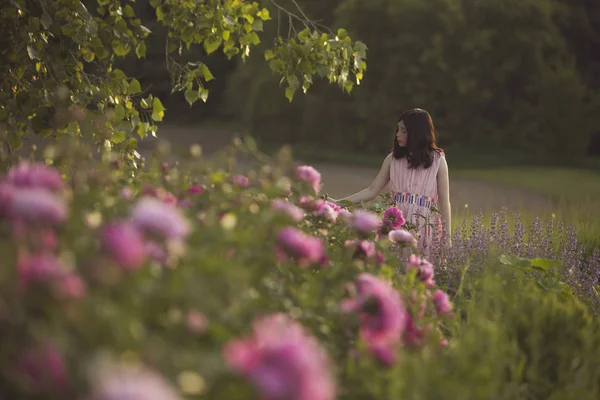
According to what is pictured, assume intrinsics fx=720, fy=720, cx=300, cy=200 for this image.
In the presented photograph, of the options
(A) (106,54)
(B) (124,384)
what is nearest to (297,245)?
(B) (124,384)

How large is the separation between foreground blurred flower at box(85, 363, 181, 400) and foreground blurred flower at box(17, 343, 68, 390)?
7 centimetres

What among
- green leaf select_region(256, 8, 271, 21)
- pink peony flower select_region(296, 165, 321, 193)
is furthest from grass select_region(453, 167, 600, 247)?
pink peony flower select_region(296, 165, 321, 193)

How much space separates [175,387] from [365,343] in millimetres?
648

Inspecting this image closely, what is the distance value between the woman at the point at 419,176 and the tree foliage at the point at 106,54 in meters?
0.60

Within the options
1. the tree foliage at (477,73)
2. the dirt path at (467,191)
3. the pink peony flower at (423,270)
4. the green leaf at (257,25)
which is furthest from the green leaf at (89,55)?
the tree foliage at (477,73)

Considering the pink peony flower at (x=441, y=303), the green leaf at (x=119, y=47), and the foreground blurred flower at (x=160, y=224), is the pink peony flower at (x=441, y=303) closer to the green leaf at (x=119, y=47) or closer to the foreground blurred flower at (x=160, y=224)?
the foreground blurred flower at (x=160, y=224)

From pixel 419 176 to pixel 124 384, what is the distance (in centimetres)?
376

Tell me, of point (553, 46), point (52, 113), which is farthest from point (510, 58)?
point (52, 113)

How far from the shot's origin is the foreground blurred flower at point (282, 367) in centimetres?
95

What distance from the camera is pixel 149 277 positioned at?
1184mm

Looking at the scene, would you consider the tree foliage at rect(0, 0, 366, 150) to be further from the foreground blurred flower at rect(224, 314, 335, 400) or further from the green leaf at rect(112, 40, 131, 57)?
the foreground blurred flower at rect(224, 314, 335, 400)

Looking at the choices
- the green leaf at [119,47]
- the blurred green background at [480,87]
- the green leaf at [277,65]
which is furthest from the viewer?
the blurred green background at [480,87]

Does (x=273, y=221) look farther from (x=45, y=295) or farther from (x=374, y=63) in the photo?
(x=374, y=63)

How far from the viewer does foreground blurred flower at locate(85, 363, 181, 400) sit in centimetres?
82
